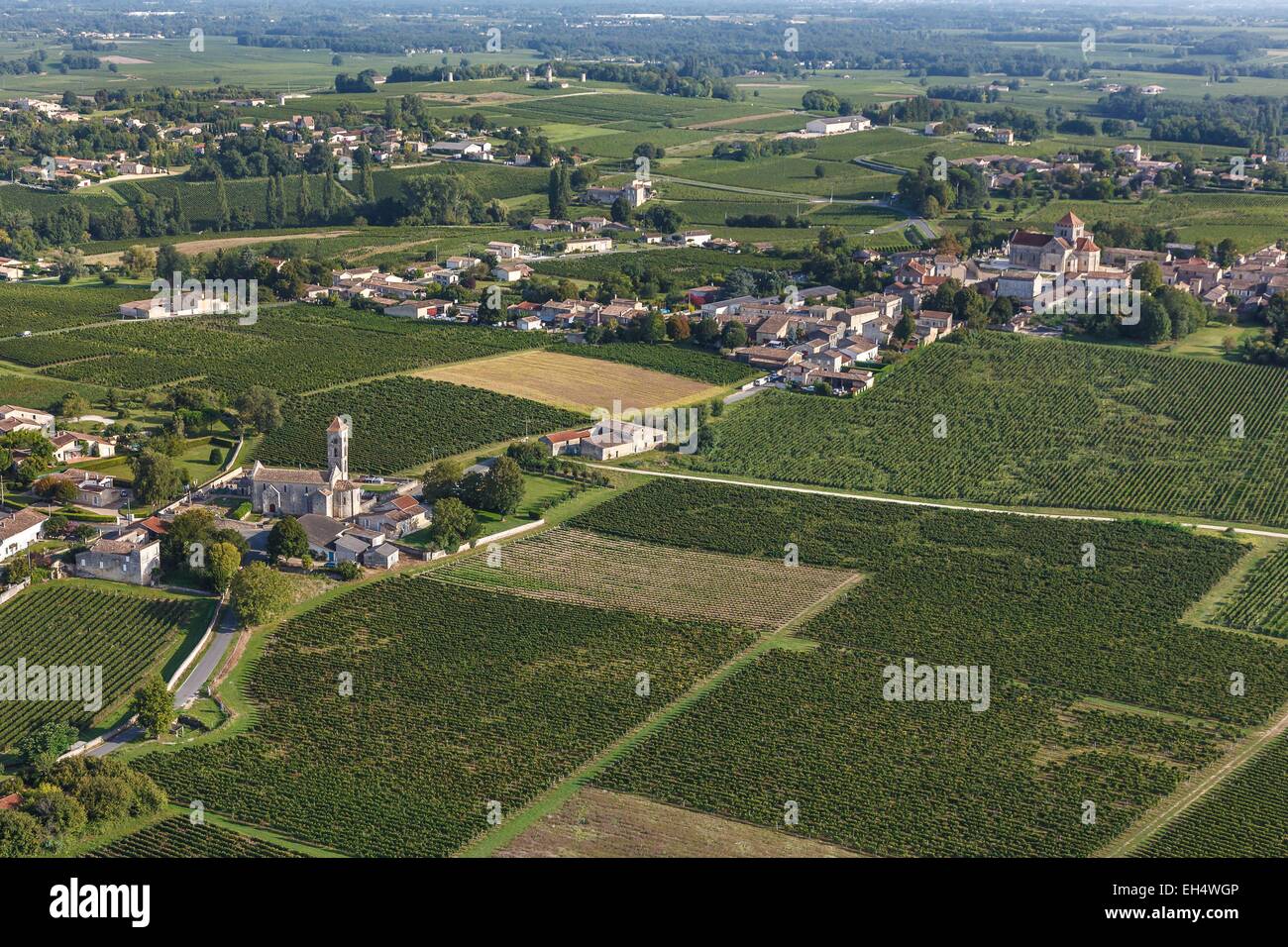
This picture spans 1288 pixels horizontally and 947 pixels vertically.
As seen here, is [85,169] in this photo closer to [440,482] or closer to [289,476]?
[289,476]

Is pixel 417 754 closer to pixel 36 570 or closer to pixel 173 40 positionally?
pixel 36 570

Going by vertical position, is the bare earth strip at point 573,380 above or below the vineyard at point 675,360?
below

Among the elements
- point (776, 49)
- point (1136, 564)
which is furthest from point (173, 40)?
point (1136, 564)

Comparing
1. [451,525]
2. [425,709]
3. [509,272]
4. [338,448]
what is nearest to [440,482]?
[451,525]

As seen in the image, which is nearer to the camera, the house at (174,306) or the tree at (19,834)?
the tree at (19,834)

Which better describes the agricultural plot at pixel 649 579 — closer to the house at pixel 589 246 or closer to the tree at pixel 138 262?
the tree at pixel 138 262

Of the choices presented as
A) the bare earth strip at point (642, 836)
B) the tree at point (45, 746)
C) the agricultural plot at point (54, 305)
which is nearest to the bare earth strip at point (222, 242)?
the agricultural plot at point (54, 305)
